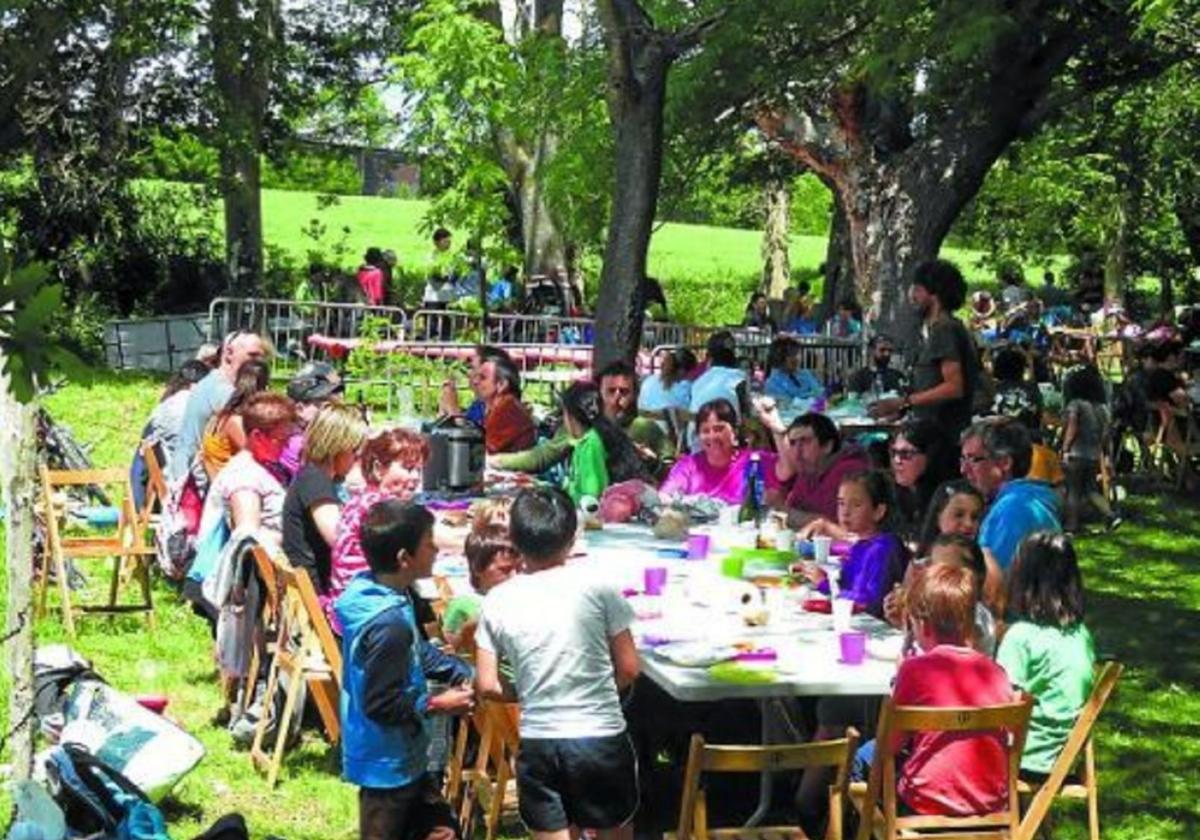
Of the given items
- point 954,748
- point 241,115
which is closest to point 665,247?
point 241,115

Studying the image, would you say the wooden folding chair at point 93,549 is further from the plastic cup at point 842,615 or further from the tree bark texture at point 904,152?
the tree bark texture at point 904,152

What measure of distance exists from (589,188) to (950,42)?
14.1 feet

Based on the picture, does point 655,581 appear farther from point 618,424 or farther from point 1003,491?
point 618,424

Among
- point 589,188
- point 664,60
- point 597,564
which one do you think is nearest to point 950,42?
point 664,60

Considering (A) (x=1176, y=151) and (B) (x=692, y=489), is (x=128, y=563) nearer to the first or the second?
(B) (x=692, y=489)

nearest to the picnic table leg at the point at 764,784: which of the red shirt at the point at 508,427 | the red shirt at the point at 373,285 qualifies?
the red shirt at the point at 508,427

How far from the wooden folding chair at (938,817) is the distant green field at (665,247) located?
82.5 feet

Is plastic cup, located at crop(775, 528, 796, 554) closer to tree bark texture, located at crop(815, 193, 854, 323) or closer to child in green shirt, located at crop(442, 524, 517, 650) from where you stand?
child in green shirt, located at crop(442, 524, 517, 650)

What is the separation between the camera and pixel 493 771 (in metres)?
6.09

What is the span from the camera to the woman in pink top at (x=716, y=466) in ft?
27.7

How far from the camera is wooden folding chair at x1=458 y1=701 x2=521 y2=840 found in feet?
16.8

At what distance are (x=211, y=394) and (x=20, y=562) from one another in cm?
399

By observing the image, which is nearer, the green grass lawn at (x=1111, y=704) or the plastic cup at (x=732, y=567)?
the green grass lawn at (x=1111, y=704)

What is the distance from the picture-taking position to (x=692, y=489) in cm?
858
